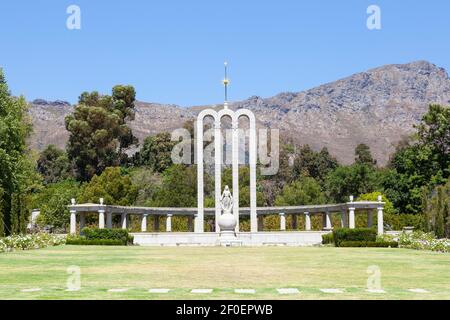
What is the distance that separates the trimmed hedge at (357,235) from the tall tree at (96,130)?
5144 cm

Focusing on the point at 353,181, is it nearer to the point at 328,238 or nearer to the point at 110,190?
the point at 110,190

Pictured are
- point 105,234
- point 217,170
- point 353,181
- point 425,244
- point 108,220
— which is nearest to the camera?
point 425,244

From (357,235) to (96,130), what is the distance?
176 ft

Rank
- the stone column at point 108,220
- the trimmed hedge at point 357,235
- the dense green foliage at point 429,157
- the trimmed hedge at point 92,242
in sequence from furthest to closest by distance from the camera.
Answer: the dense green foliage at point 429,157
the stone column at point 108,220
the trimmed hedge at point 92,242
the trimmed hedge at point 357,235

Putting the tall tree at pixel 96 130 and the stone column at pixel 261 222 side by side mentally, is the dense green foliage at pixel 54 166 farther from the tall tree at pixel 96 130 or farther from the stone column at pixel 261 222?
the stone column at pixel 261 222

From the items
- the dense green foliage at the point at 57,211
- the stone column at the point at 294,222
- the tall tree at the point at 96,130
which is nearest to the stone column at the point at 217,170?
the stone column at the point at 294,222

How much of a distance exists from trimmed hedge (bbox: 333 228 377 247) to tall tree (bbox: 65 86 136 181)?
Answer: 51.4 m

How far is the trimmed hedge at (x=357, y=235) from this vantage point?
3994 cm

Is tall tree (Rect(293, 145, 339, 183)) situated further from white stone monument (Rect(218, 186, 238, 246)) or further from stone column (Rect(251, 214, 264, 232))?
white stone monument (Rect(218, 186, 238, 246))

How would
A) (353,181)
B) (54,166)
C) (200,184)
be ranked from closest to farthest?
(200,184), (353,181), (54,166)

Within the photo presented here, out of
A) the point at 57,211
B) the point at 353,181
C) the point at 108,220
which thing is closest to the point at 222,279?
the point at 108,220

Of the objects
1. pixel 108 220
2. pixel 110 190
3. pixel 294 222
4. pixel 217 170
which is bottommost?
pixel 294 222

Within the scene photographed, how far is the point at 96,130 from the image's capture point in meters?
87.5

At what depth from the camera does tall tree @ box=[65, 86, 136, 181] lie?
86.7m
